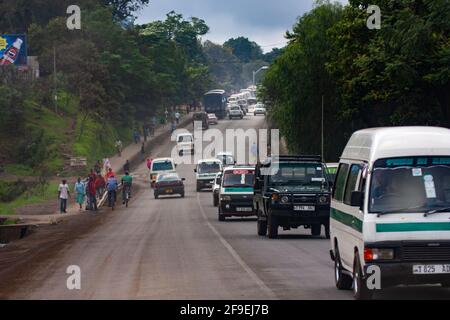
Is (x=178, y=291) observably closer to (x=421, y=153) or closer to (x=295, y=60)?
(x=421, y=153)

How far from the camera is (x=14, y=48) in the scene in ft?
271

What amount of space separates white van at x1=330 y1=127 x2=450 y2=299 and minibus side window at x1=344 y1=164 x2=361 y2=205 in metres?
0.02

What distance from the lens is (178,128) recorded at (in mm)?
121188

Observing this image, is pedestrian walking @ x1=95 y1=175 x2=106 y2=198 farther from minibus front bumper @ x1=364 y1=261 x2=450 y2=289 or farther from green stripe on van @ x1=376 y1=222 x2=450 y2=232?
minibus front bumper @ x1=364 y1=261 x2=450 y2=289

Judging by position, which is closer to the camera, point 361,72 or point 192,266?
point 192,266

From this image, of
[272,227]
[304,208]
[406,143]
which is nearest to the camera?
[406,143]

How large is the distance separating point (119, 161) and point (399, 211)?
74.4 metres

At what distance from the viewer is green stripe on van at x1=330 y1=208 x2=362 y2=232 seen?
1580 centimetres

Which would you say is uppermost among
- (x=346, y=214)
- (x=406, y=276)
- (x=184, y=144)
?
(x=184, y=144)

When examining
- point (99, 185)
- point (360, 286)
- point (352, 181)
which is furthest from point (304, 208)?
point (99, 185)

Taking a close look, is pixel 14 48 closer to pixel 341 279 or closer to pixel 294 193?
pixel 294 193

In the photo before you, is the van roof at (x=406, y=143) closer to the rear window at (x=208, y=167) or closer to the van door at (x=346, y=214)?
the van door at (x=346, y=214)

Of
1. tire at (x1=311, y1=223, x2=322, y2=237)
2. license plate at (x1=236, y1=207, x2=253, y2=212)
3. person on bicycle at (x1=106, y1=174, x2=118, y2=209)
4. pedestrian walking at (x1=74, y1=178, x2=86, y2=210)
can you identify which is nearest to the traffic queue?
tire at (x1=311, y1=223, x2=322, y2=237)
